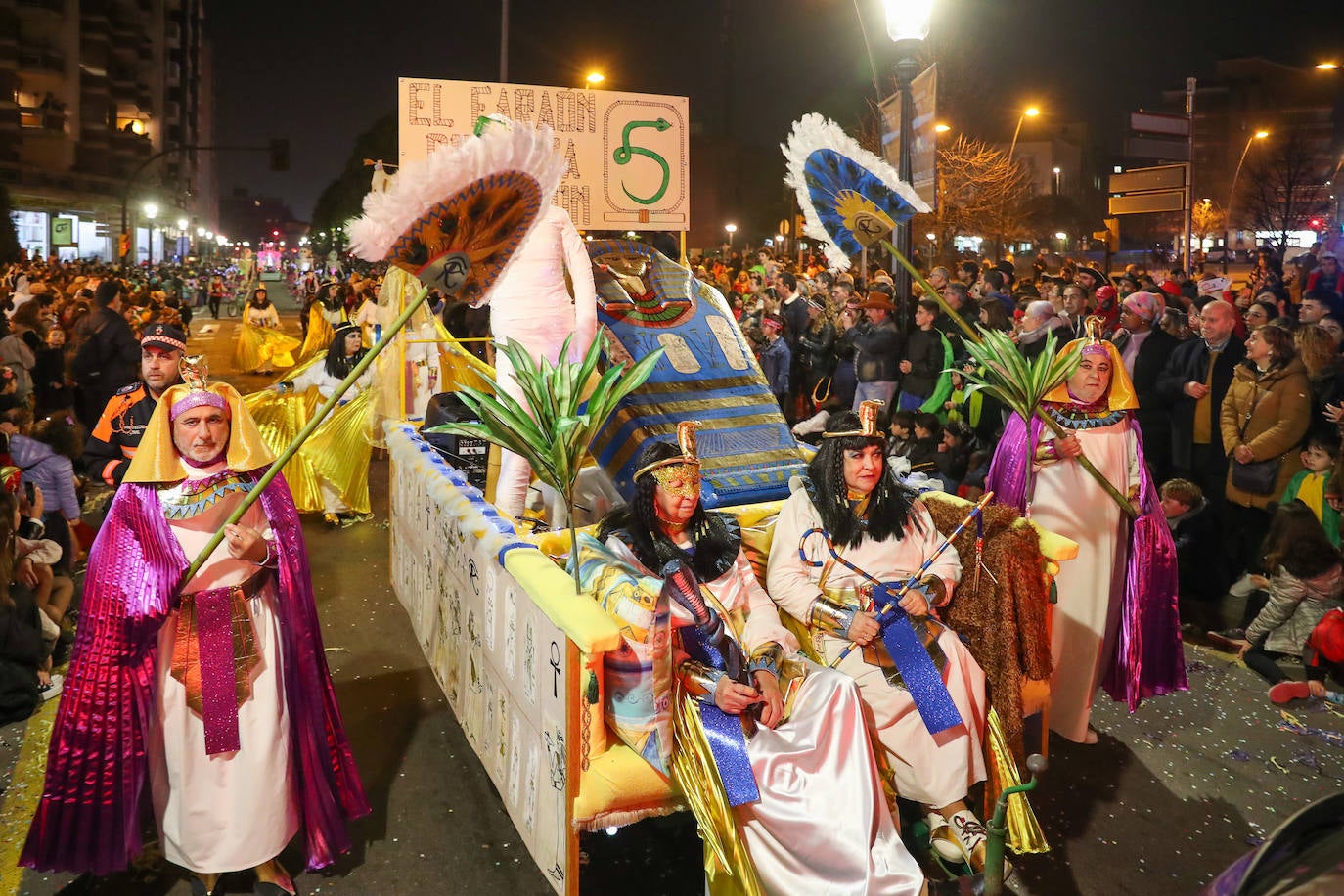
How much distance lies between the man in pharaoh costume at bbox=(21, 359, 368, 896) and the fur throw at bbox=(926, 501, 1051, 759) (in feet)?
8.62

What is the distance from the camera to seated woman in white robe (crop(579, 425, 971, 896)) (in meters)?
3.49

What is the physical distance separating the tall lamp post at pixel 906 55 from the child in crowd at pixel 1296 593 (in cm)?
300

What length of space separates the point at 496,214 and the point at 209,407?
1.34m

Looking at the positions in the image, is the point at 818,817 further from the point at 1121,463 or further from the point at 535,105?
the point at 535,105

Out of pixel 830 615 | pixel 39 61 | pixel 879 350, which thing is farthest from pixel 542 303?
pixel 39 61

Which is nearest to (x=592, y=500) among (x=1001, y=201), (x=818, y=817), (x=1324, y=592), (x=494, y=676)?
(x=494, y=676)

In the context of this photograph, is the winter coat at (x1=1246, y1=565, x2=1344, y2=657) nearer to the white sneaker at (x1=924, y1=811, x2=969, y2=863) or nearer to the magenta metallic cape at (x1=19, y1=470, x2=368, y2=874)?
the white sneaker at (x1=924, y1=811, x2=969, y2=863)

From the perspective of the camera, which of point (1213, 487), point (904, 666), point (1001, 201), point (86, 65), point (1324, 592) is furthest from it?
point (86, 65)

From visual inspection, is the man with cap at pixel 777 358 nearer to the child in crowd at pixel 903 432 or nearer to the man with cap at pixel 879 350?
the man with cap at pixel 879 350

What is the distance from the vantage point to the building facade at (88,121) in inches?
1983

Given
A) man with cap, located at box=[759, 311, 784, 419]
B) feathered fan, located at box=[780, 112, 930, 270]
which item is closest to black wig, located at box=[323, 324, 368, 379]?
feathered fan, located at box=[780, 112, 930, 270]

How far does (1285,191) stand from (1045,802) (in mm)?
41539

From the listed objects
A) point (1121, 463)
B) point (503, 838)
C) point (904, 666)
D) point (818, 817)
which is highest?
point (1121, 463)

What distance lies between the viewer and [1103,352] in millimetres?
5270
